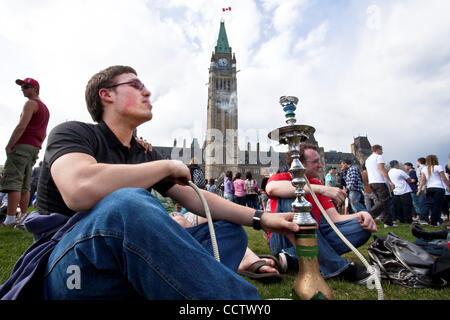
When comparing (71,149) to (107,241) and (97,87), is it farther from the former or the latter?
(97,87)

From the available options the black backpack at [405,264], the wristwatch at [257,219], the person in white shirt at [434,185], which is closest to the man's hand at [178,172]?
the wristwatch at [257,219]

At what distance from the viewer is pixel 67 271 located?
3.17ft

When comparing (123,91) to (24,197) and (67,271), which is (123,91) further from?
(24,197)

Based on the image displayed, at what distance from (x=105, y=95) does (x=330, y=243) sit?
2670 millimetres

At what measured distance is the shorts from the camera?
14.7 ft

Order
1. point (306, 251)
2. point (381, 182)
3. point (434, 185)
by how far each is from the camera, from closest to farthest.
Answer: point (306, 251)
point (381, 182)
point (434, 185)

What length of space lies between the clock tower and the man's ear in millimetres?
57323

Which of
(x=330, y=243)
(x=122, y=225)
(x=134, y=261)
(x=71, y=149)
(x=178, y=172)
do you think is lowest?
(x=330, y=243)

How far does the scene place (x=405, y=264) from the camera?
246 cm

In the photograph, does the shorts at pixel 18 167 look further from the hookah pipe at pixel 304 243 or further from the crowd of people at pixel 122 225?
the hookah pipe at pixel 304 243

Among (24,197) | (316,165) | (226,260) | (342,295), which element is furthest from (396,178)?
(24,197)

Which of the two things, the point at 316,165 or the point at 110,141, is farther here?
the point at 316,165

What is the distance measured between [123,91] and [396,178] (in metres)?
9.26

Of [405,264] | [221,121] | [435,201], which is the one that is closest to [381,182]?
[435,201]
